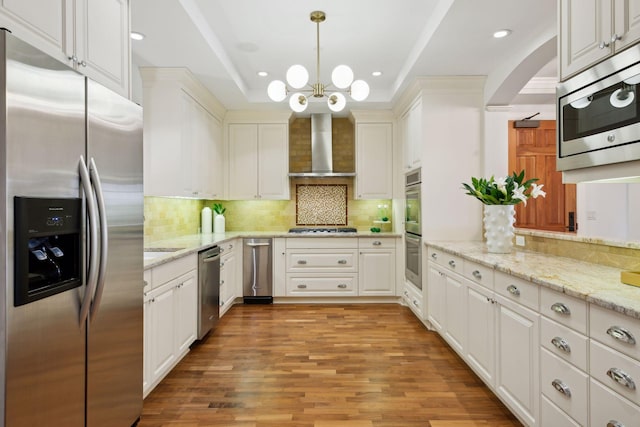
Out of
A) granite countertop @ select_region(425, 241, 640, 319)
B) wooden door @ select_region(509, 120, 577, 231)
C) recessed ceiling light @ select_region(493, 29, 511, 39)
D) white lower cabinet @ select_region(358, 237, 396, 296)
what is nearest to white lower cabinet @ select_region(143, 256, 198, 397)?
granite countertop @ select_region(425, 241, 640, 319)

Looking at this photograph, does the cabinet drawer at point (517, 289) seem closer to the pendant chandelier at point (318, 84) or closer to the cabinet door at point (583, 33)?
the cabinet door at point (583, 33)

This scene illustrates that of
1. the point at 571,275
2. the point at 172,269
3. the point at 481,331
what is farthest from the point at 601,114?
the point at 172,269

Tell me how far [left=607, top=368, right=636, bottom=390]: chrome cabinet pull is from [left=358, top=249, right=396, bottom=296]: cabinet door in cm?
333

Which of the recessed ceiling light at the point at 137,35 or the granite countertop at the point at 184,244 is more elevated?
the recessed ceiling light at the point at 137,35

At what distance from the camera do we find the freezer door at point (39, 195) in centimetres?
113

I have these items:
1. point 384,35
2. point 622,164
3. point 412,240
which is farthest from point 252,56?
point 622,164

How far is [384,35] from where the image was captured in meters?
3.24

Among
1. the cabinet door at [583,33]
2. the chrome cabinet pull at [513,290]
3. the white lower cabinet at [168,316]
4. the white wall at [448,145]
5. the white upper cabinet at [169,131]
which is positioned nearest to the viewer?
the cabinet door at [583,33]

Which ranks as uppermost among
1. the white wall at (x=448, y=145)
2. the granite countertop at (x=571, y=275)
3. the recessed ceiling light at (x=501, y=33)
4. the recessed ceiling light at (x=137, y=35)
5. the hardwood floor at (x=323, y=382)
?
the recessed ceiling light at (x=501, y=33)

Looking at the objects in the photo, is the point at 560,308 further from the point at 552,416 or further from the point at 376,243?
the point at 376,243

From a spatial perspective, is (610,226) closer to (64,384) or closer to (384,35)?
(384,35)

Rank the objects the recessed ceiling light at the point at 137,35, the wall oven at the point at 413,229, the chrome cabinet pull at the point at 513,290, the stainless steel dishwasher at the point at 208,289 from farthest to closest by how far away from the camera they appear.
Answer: the wall oven at the point at 413,229
the stainless steel dishwasher at the point at 208,289
the recessed ceiling light at the point at 137,35
the chrome cabinet pull at the point at 513,290

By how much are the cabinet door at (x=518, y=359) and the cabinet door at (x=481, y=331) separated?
7 centimetres

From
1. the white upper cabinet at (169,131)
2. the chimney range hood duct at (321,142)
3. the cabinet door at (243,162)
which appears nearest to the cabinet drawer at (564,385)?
the white upper cabinet at (169,131)
